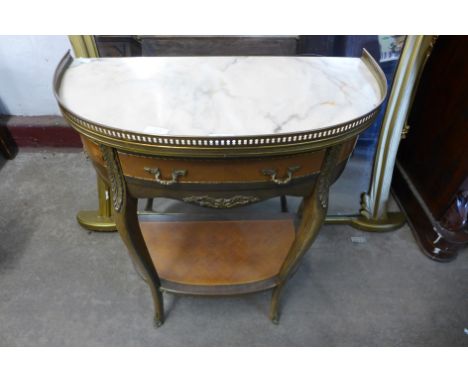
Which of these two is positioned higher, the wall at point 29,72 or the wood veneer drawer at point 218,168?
the wood veneer drawer at point 218,168

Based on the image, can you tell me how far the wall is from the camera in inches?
58.4

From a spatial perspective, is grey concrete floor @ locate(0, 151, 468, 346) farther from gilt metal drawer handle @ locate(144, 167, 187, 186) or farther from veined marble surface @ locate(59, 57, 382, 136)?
veined marble surface @ locate(59, 57, 382, 136)

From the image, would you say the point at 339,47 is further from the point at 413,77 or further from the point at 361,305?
the point at 361,305

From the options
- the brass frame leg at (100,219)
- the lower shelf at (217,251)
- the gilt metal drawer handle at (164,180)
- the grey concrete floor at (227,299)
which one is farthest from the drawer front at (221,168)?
the brass frame leg at (100,219)

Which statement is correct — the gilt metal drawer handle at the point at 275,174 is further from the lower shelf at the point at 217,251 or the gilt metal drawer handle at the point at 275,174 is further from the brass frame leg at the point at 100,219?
the brass frame leg at the point at 100,219

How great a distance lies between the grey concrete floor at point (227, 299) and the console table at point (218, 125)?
25 cm

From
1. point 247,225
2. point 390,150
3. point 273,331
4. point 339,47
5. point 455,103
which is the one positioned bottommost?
point 273,331

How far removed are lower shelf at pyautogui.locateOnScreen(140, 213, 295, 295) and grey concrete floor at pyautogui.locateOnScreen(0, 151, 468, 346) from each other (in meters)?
0.13

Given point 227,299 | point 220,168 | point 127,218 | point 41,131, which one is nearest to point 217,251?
point 227,299

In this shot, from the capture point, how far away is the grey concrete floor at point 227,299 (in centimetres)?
112

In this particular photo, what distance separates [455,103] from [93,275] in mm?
1475

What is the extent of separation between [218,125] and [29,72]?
1387 mm

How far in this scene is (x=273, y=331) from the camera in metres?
1.14
